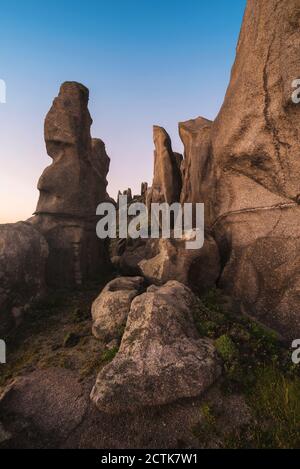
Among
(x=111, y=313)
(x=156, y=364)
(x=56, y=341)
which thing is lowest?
(x=56, y=341)

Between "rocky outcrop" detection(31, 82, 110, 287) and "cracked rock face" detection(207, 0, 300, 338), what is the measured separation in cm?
1121

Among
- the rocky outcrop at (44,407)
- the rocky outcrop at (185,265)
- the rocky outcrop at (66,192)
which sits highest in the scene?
the rocky outcrop at (66,192)

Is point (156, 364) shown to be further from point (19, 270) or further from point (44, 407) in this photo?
point (19, 270)

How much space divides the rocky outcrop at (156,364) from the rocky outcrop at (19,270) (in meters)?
8.23

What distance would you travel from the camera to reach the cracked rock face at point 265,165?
1377cm

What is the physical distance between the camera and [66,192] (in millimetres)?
22672

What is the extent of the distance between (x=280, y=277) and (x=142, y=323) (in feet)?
24.7

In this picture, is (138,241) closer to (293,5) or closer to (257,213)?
(257,213)

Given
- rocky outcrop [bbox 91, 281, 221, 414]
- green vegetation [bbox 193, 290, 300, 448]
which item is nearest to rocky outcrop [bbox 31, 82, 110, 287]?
rocky outcrop [bbox 91, 281, 221, 414]

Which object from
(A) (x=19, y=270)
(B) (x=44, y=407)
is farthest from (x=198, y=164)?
(B) (x=44, y=407)

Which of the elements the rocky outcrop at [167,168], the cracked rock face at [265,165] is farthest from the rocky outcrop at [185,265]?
the rocky outcrop at [167,168]

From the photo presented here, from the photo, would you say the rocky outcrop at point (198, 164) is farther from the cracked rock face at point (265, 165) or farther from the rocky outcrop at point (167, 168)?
the cracked rock face at point (265, 165)

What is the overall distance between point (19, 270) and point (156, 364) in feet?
36.1

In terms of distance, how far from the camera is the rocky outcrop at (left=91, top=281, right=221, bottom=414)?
352 inches
